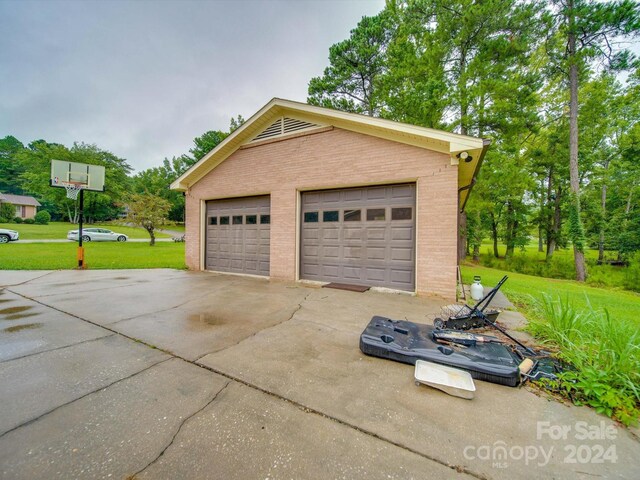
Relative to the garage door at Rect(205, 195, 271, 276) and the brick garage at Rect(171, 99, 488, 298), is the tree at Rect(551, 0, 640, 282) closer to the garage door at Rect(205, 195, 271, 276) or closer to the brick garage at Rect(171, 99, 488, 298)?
the brick garage at Rect(171, 99, 488, 298)

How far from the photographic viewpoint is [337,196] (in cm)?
702

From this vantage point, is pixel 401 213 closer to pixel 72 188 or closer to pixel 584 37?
pixel 72 188

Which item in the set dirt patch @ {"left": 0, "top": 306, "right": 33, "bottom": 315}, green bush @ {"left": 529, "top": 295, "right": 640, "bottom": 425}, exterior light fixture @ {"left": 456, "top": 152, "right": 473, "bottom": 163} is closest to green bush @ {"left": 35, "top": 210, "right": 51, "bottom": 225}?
dirt patch @ {"left": 0, "top": 306, "right": 33, "bottom": 315}

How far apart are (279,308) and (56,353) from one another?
2.99 meters

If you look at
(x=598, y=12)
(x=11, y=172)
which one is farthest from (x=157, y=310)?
(x=11, y=172)

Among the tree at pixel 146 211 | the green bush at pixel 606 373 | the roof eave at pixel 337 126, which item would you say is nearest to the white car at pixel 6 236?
the tree at pixel 146 211

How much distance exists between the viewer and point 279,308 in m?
4.74

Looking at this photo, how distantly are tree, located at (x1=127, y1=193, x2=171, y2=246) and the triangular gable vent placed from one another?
16.2 metres

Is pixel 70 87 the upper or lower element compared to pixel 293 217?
upper

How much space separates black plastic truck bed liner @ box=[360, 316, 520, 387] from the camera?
2369mm

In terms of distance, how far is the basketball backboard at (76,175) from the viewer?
9383 mm

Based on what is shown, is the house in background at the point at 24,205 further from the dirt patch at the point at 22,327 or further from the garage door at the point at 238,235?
the dirt patch at the point at 22,327

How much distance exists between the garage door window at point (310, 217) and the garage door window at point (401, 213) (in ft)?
7.43

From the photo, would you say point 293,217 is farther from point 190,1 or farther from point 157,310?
point 190,1
